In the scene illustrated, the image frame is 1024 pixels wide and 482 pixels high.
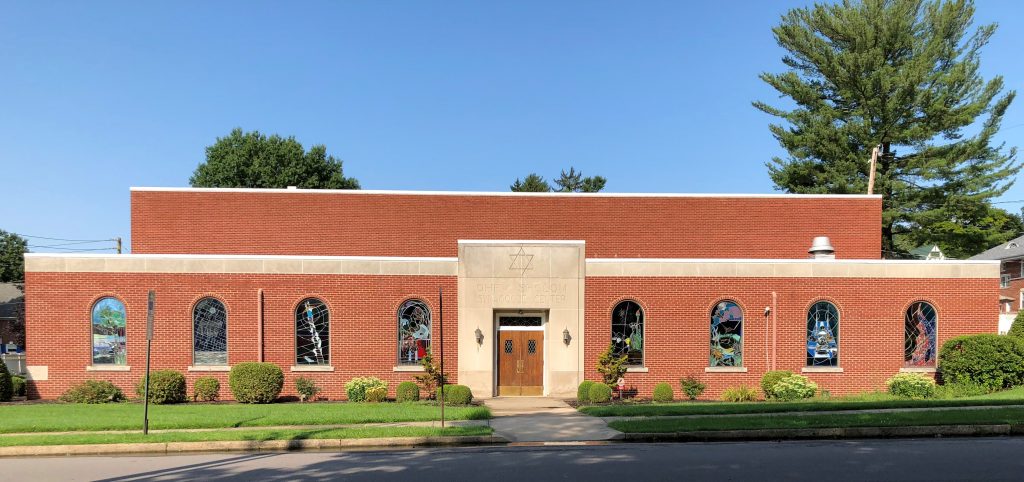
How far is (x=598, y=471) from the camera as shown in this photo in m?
11.1

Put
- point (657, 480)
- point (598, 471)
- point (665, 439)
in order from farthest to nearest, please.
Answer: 1. point (665, 439)
2. point (598, 471)
3. point (657, 480)

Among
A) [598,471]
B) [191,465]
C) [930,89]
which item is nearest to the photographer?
[598,471]

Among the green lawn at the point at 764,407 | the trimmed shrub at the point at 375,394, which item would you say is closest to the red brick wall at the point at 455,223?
the trimmed shrub at the point at 375,394

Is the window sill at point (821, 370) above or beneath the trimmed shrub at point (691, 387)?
above

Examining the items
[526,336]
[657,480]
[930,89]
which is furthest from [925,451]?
[930,89]

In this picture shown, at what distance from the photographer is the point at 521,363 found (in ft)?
74.9

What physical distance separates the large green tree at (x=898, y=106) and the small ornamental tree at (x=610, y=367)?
87.8 feet

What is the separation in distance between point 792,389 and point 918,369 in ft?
15.8

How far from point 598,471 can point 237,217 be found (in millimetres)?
19626

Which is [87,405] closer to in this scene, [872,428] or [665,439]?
[665,439]

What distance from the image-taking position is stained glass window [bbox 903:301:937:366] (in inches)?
906

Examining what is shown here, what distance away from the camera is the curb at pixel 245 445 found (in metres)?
13.4

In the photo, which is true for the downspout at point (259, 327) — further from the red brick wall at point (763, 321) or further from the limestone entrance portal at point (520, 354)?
the red brick wall at point (763, 321)

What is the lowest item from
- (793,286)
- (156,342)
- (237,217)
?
(156,342)
